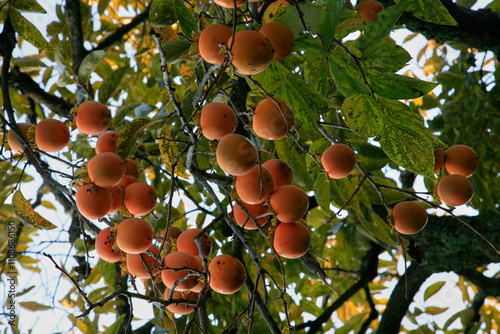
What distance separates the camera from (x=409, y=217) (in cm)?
95

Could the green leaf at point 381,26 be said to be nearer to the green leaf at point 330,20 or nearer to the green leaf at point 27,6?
the green leaf at point 330,20

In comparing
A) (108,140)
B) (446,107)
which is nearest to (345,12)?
(108,140)

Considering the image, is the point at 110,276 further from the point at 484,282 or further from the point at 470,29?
the point at 484,282

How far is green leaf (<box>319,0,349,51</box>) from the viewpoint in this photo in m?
0.67

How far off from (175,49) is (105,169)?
0.28m

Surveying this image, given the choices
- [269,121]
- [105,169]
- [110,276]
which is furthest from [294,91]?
[110,276]

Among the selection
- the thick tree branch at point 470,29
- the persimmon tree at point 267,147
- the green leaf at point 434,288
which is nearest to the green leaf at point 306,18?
the persimmon tree at point 267,147

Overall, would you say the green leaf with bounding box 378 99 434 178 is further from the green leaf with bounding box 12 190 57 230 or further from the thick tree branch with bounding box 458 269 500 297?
the thick tree branch with bounding box 458 269 500 297

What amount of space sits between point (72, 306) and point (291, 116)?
1808 millimetres

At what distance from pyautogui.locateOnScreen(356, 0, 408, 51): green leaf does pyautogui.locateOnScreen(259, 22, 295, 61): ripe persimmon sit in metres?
0.14

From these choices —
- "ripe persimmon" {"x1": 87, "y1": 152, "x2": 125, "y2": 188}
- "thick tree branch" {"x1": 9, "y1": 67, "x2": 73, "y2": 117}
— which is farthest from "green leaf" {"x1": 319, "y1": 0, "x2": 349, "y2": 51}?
"thick tree branch" {"x1": 9, "y1": 67, "x2": 73, "y2": 117}

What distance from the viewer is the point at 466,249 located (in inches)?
67.8

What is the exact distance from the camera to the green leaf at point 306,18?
0.73 m

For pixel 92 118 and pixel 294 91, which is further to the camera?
pixel 92 118
